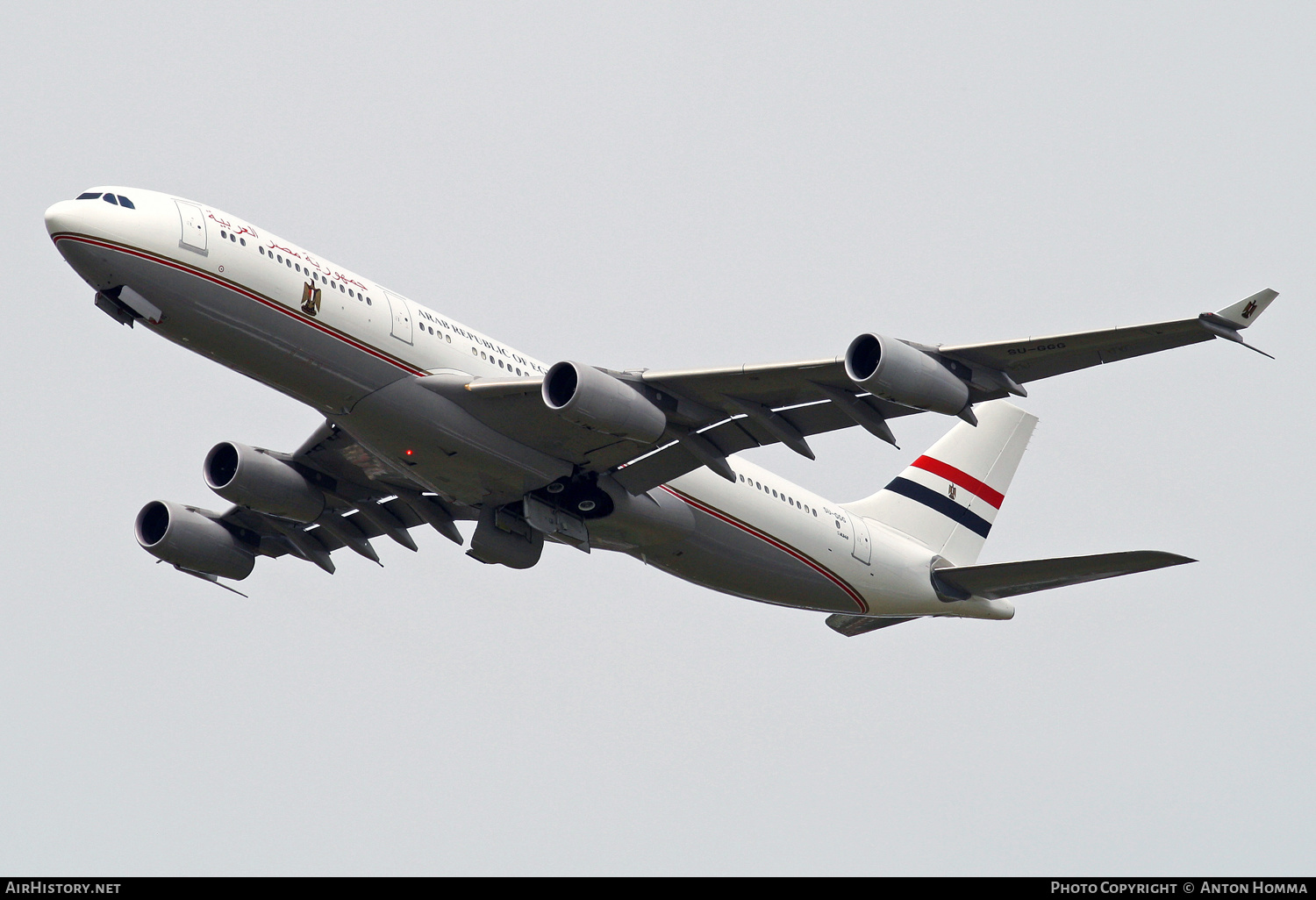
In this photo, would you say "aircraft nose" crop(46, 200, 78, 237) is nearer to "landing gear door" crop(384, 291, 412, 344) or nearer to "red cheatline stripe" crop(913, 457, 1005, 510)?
"landing gear door" crop(384, 291, 412, 344)

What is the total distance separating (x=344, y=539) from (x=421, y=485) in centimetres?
571

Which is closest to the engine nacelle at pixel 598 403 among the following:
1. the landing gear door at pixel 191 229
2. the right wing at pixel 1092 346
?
the right wing at pixel 1092 346

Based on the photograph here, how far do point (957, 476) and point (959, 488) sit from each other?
35 cm

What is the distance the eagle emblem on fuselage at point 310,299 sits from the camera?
30.7 meters

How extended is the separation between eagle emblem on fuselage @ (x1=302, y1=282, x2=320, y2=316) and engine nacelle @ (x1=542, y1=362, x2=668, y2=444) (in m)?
4.79

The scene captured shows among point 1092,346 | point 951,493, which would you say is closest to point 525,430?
point 1092,346

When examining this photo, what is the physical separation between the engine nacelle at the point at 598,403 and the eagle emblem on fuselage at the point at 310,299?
4.79m

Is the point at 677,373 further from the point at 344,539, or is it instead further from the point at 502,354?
the point at 344,539

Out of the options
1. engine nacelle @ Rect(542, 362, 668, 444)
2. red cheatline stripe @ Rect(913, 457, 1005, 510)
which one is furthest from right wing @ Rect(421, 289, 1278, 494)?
red cheatline stripe @ Rect(913, 457, 1005, 510)

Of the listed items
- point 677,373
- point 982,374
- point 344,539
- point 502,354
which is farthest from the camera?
point 344,539

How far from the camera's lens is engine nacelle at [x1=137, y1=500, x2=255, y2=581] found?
39.2 meters

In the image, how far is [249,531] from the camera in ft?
133

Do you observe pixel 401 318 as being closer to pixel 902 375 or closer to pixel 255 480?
pixel 255 480

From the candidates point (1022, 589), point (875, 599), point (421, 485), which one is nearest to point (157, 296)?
point (421, 485)
